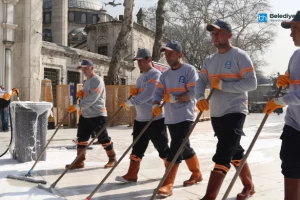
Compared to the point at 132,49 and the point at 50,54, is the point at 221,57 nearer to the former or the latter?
the point at 50,54

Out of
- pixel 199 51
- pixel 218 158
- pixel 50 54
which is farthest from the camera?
pixel 199 51

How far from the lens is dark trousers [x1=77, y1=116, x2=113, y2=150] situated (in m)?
5.74

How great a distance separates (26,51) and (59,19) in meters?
22.8

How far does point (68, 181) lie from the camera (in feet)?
16.0

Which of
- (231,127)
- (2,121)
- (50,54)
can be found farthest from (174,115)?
(50,54)

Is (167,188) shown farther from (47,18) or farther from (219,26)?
(47,18)

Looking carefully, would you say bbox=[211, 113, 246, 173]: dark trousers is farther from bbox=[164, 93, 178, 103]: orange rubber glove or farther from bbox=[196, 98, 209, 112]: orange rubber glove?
bbox=[164, 93, 178, 103]: orange rubber glove

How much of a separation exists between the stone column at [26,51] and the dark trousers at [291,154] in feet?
46.2

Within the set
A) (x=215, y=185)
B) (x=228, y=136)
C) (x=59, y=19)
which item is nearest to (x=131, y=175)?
(x=215, y=185)

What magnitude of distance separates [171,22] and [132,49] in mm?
4673

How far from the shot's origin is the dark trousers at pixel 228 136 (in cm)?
353

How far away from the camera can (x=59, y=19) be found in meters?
37.1

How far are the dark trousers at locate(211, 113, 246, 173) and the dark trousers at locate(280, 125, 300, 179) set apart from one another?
703mm

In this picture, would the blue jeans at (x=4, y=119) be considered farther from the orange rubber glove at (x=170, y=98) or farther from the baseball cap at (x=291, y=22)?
the baseball cap at (x=291, y=22)
